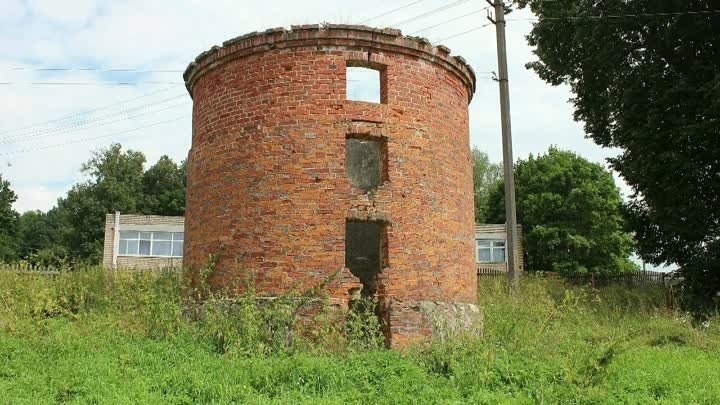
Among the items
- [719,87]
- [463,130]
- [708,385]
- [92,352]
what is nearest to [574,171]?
[719,87]

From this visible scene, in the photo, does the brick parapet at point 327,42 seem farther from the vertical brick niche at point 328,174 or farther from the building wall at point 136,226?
the building wall at point 136,226

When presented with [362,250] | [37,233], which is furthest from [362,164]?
[37,233]

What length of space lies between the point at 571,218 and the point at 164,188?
27723 mm

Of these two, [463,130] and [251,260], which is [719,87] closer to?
[463,130]

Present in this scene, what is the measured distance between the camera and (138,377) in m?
7.08

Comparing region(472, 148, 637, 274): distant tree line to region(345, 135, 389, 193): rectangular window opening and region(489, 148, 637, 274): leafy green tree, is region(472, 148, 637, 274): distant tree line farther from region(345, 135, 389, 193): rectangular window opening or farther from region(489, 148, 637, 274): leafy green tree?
region(345, 135, 389, 193): rectangular window opening

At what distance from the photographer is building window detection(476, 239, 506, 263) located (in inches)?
1271

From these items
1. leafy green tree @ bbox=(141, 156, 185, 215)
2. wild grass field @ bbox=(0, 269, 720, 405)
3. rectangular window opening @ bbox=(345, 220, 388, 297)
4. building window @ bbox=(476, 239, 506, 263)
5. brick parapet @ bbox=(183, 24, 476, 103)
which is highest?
leafy green tree @ bbox=(141, 156, 185, 215)

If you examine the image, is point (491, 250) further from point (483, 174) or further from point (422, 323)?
point (422, 323)

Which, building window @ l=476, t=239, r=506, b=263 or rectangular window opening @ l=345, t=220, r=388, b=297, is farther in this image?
building window @ l=476, t=239, r=506, b=263

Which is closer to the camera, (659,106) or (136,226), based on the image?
(659,106)

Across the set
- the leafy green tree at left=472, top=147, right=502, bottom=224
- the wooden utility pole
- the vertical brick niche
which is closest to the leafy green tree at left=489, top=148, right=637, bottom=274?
the leafy green tree at left=472, top=147, right=502, bottom=224

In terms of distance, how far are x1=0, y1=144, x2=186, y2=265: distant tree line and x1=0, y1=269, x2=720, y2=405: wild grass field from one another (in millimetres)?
28989

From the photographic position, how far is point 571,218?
32062 millimetres
